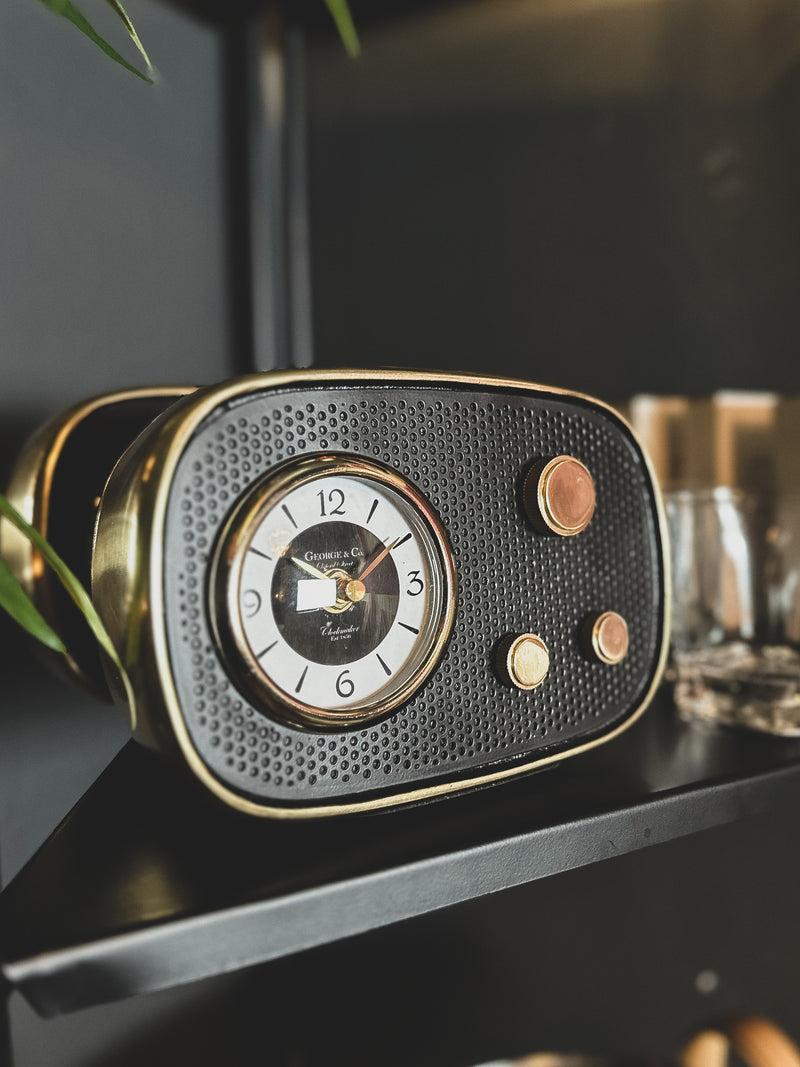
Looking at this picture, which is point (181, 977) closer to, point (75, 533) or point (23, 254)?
point (75, 533)

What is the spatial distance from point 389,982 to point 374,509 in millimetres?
786

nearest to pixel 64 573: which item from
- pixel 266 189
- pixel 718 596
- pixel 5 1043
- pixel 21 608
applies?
pixel 21 608

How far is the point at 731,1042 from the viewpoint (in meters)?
0.73

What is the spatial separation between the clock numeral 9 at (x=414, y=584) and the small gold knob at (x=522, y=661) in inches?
3.0

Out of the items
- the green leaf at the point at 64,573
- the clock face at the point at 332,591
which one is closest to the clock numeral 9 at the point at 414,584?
the clock face at the point at 332,591

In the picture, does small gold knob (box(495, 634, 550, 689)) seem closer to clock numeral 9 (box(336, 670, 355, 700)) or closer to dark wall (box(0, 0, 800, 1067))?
clock numeral 9 (box(336, 670, 355, 700))

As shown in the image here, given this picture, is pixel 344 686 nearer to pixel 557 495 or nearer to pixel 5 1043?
pixel 557 495

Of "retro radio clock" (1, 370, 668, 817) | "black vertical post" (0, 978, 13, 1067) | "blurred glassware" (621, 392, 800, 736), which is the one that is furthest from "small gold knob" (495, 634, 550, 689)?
"black vertical post" (0, 978, 13, 1067)

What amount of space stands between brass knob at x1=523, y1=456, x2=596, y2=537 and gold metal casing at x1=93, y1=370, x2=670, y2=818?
0.16 metres

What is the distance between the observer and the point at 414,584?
1.80 ft

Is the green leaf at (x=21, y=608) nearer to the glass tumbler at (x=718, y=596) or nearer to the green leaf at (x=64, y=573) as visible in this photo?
the green leaf at (x=64, y=573)

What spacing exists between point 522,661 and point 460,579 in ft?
0.24

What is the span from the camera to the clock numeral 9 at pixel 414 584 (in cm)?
55

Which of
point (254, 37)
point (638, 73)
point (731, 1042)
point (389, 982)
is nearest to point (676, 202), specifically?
point (638, 73)
